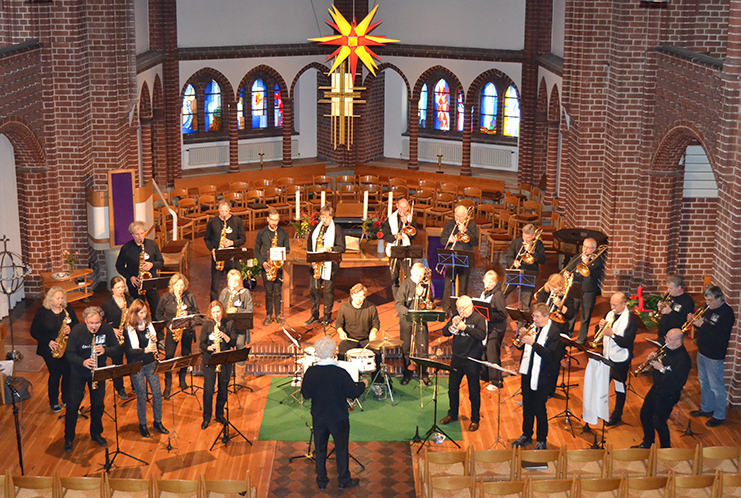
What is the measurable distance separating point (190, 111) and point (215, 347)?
1496 centimetres

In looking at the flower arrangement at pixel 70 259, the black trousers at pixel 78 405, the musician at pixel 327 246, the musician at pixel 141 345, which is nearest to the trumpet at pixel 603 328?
the musician at pixel 327 246

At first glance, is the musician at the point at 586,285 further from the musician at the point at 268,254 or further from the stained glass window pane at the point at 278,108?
the stained glass window pane at the point at 278,108

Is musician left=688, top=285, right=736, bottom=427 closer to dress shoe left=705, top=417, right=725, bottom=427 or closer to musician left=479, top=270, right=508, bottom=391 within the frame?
dress shoe left=705, top=417, right=725, bottom=427

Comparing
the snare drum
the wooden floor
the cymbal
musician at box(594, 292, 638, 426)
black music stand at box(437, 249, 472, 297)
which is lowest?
the wooden floor

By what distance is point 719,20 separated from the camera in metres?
16.4

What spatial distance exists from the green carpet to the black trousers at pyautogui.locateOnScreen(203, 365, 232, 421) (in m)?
0.66

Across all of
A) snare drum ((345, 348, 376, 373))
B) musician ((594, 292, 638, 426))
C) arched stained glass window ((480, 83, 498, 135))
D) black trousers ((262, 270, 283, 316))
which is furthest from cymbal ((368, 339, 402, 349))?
arched stained glass window ((480, 83, 498, 135))

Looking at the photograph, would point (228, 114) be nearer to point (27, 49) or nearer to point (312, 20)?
point (312, 20)

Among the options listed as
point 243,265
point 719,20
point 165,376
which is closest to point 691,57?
point 719,20

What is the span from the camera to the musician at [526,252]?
15.0 m

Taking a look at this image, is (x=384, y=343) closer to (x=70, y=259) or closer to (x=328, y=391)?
(x=328, y=391)

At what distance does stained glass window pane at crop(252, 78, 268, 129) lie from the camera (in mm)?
26906

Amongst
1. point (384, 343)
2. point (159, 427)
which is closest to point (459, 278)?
point (384, 343)

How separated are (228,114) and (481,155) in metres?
7.05
